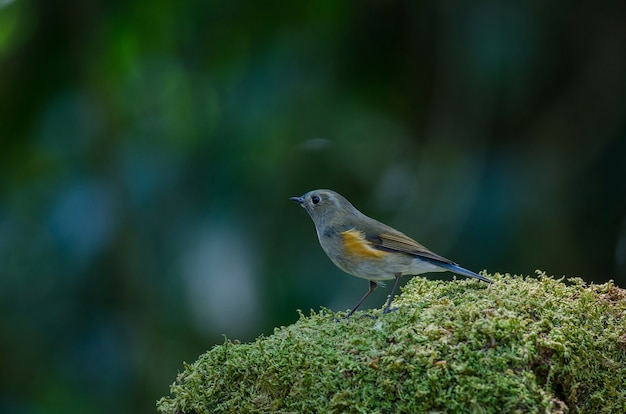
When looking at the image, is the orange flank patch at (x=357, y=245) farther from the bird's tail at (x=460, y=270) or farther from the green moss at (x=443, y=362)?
the green moss at (x=443, y=362)

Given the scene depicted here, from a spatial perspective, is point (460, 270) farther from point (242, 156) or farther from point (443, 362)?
point (242, 156)

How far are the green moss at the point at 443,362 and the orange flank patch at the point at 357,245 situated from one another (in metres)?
0.66

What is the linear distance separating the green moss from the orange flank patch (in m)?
0.66

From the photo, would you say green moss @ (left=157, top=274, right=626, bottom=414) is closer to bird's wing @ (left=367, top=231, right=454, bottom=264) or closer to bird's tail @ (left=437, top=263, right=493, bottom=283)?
bird's tail @ (left=437, top=263, right=493, bottom=283)

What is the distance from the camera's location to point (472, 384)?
240 centimetres

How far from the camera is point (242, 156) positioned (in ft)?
19.6

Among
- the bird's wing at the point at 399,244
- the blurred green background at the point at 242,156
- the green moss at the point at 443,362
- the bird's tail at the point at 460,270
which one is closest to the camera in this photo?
the green moss at the point at 443,362

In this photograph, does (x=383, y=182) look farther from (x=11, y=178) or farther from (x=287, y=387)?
(x=287, y=387)

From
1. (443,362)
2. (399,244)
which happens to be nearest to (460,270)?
(399,244)

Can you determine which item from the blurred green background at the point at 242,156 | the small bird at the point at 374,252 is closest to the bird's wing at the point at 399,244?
the small bird at the point at 374,252

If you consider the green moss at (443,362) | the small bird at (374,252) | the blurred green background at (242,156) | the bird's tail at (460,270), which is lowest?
the green moss at (443,362)

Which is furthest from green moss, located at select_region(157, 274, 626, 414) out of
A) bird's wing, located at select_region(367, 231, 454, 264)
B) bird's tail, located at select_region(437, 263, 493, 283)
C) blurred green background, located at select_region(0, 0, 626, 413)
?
blurred green background, located at select_region(0, 0, 626, 413)

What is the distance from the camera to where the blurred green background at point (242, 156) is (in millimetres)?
5746

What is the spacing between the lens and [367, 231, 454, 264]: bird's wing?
144 inches
